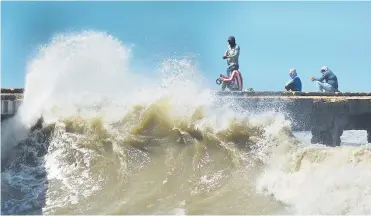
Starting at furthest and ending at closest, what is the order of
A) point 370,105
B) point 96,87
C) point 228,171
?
1. point 370,105
2. point 96,87
3. point 228,171

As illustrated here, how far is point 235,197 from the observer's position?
751 centimetres

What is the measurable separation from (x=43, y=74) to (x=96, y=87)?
1.48 m

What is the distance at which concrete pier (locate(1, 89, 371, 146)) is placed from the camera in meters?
12.2

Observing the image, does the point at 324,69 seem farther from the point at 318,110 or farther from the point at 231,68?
the point at 231,68

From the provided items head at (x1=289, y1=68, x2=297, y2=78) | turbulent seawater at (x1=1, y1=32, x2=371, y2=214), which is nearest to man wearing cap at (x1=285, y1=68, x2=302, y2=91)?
head at (x1=289, y1=68, x2=297, y2=78)

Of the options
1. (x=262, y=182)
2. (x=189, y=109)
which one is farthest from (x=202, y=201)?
(x=189, y=109)

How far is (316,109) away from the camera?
528 inches

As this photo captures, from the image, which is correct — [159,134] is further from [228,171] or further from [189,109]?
[228,171]

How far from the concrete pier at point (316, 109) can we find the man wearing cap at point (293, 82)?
23.6 inches

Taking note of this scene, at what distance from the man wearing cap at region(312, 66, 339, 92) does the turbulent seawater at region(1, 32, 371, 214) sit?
5.14 meters

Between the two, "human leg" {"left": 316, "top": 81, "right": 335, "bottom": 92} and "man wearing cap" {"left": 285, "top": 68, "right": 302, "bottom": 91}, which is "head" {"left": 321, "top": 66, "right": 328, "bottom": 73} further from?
"man wearing cap" {"left": 285, "top": 68, "right": 302, "bottom": 91}

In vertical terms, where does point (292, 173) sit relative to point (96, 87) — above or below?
below

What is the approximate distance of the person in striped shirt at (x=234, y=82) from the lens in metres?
14.0

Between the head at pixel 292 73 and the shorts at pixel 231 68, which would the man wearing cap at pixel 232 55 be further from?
the head at pixel 292 73
